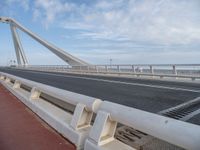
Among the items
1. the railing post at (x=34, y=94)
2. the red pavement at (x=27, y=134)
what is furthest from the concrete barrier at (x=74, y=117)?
the railing post at (x=34, y=94)

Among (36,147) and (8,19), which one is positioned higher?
(8,19)

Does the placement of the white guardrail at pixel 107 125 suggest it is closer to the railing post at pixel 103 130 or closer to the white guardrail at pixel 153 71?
the railing post at pixel 103 130

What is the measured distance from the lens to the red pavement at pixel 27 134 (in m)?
3.15

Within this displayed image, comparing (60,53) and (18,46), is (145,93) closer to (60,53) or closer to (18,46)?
(60,53)

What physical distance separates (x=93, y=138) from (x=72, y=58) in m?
35.6

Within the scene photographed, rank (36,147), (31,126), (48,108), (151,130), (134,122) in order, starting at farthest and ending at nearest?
(48,108)
(31,126)
(36,147)
(134,122)
(151,130)

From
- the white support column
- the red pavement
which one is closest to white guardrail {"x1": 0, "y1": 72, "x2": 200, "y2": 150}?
the red pavement

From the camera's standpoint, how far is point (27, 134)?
365cm

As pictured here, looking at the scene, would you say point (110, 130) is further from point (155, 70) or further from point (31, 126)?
point (155, 70)

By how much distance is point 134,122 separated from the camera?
7.87ft

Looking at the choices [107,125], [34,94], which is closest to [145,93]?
[34,94]

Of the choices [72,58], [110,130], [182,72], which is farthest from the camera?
[72,58]

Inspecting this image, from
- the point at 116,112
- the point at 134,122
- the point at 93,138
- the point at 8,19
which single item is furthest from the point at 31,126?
the point at 8,19

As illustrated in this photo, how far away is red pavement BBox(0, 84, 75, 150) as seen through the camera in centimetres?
315
